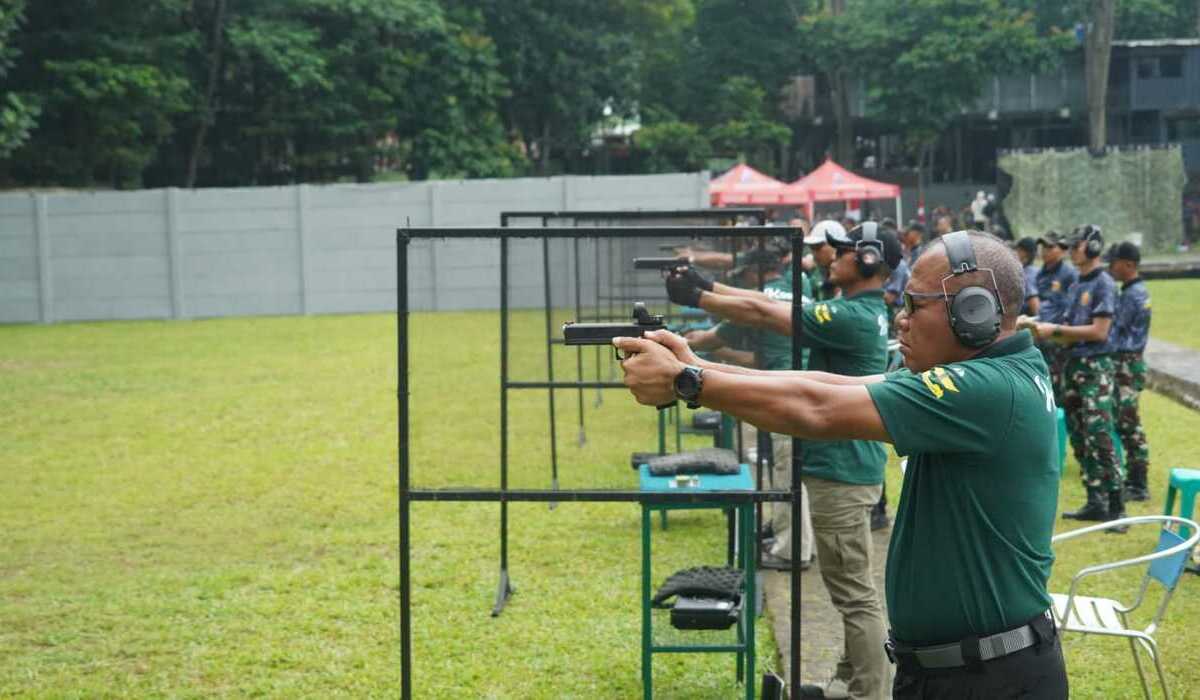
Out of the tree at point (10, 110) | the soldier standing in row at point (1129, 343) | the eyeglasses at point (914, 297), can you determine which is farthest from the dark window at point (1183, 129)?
the eyeglasses at point (914, 297)

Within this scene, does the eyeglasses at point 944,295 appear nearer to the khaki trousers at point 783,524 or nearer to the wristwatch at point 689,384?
the wristwatch at point 689,384

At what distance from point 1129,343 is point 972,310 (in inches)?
282

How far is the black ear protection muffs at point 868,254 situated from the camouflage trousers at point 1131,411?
15.0 ft

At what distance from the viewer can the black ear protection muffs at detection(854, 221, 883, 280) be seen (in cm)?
606

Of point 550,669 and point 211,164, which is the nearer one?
point 550,669

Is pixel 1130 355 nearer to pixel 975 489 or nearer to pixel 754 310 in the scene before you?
pixel 754 310

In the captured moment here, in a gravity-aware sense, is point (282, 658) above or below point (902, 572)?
below

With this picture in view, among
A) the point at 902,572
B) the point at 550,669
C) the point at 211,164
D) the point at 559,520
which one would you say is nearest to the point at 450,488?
the point at 550,669

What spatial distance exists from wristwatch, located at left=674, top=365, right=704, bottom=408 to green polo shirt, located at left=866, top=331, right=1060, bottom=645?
1.42 ft

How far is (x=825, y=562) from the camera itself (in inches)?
238

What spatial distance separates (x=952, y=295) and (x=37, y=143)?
111 feet

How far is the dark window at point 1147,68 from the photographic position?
52.3 meters

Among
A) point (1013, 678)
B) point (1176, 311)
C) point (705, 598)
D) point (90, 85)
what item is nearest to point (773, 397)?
point (1013, 678)

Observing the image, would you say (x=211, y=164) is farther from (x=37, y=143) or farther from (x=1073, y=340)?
(x=1073, y=340)
